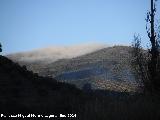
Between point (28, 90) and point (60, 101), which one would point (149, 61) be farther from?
point (28, 90)

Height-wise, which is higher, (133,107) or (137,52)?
(137,52)

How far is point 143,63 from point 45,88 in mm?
18568

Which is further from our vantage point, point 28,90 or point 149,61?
point 28,90

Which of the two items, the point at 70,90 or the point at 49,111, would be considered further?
the point at 70,90

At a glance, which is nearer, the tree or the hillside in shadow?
the hillside in shadow

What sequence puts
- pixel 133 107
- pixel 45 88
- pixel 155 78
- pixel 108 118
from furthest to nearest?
pixel 45 88, pixel 155 78, pixel 133 107, pixel 108 118

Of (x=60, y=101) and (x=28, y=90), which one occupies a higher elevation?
(x=28, y=90)

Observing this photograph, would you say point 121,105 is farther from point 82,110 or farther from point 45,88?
point 45,88

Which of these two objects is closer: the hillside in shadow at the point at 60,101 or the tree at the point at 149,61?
the hillside in shadow at the point at 60,101

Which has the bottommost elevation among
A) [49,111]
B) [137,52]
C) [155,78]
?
[49,111]

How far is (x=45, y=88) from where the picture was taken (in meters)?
41.4

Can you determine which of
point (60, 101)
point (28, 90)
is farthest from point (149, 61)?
point (28, 90)

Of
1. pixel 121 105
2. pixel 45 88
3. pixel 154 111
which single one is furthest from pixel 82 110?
pixel 45 88

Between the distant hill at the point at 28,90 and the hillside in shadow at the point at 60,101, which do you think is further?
the distant hill at the point at 28,90
